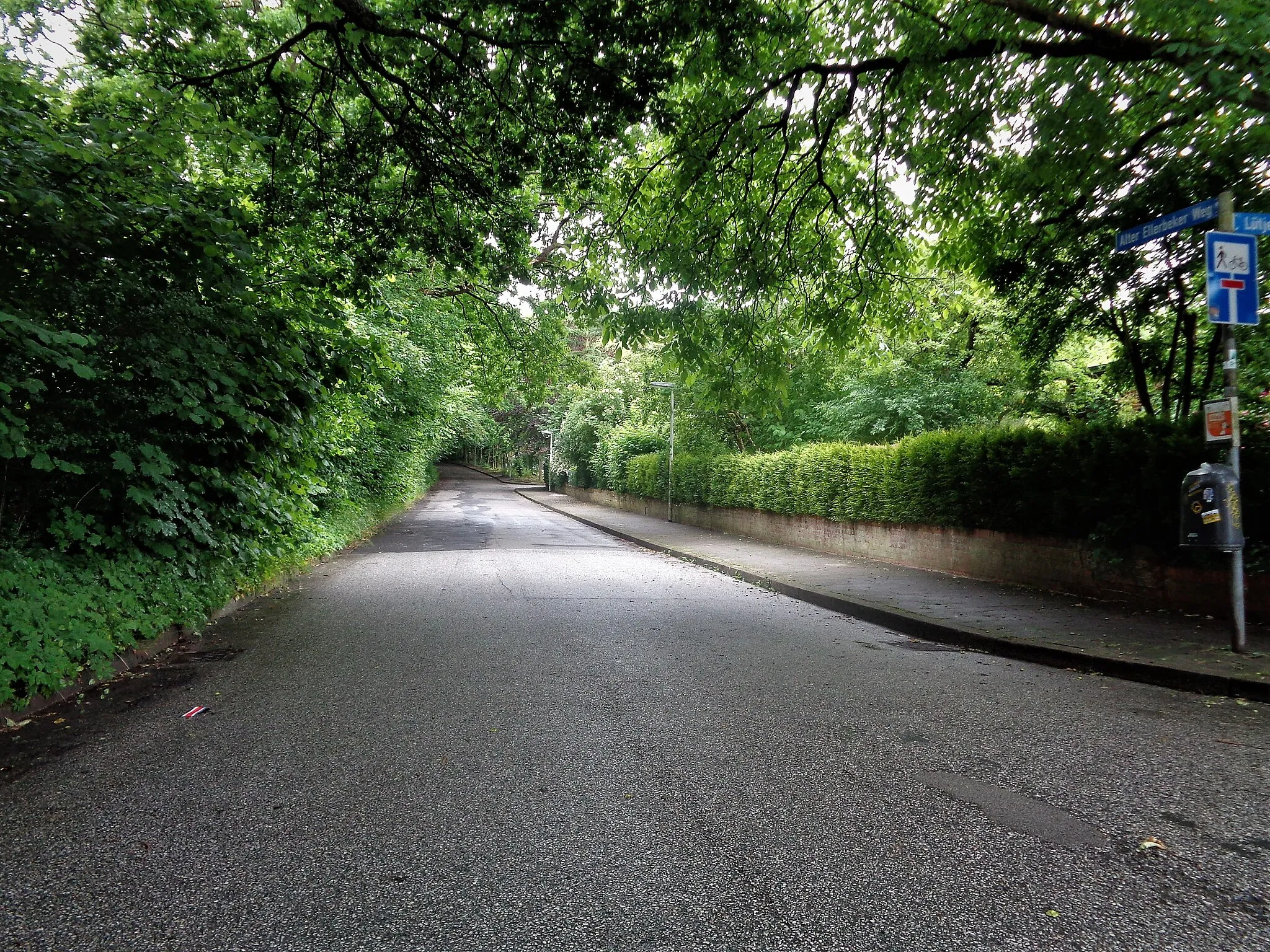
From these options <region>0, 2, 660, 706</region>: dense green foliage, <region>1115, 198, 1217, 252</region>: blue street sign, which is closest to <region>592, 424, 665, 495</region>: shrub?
<region>0, 2, 660, 706</region>: dense green foliage

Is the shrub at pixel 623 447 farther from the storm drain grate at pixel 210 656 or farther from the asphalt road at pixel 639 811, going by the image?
the asphalt road at pixel 639 811

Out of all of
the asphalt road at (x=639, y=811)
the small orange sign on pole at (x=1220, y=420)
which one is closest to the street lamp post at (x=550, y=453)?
the asphalt road at (x=639, y=811)

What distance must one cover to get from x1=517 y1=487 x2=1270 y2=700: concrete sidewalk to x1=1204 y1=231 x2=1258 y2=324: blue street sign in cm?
277

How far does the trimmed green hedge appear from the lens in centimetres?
755

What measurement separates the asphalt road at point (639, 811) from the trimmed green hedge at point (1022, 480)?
3042mm

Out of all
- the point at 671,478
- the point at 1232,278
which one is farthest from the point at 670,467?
the point at 1232,278

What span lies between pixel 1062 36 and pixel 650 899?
738 centimetres

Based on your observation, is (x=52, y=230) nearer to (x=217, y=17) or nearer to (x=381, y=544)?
(x=217, y=17)

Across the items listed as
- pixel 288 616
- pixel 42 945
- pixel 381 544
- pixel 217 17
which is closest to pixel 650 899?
pixel 42 945

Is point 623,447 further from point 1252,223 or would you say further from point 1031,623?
point 1252,223

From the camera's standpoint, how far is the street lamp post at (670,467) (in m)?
24.2

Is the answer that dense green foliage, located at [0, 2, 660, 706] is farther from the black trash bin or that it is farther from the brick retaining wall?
the brick retaining wall

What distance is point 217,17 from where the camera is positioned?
285 inches

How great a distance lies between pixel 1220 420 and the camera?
578 centimetres
